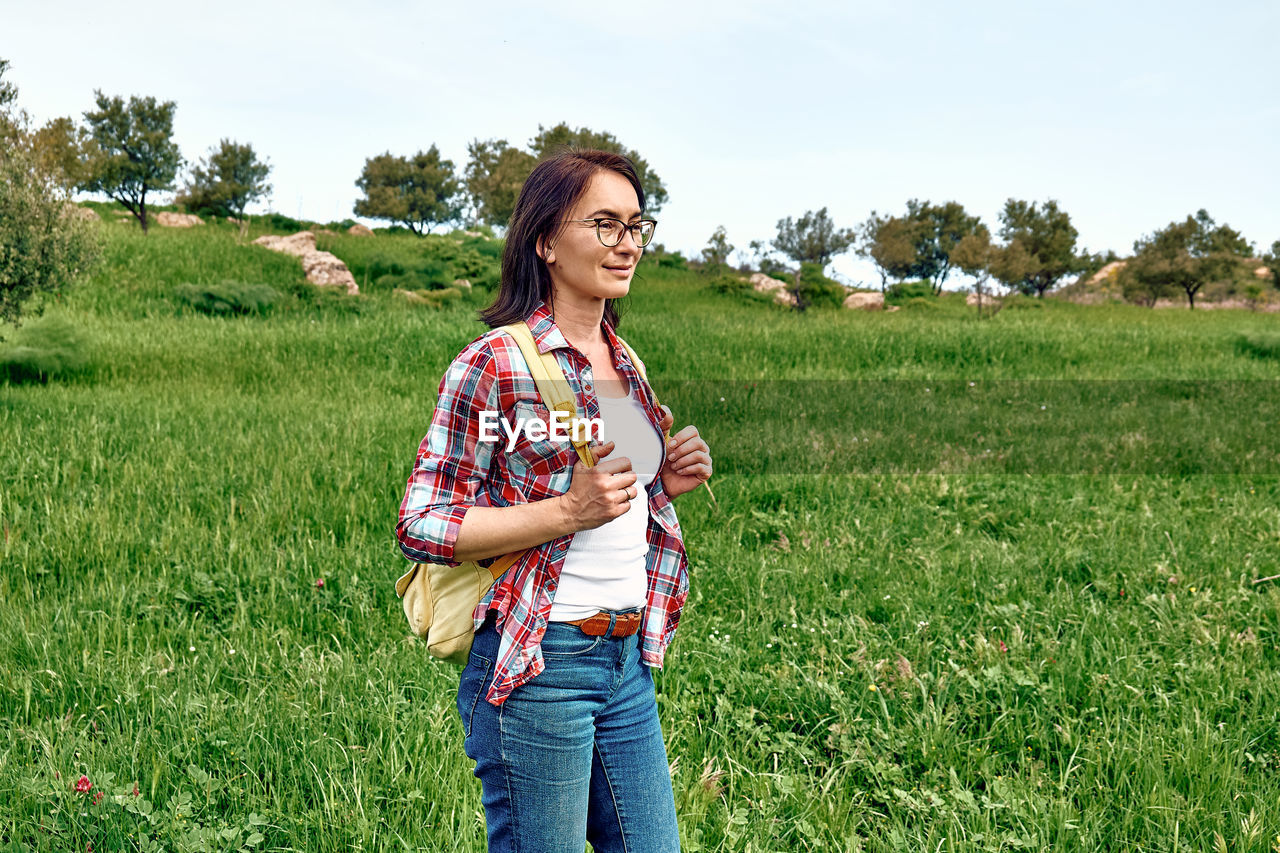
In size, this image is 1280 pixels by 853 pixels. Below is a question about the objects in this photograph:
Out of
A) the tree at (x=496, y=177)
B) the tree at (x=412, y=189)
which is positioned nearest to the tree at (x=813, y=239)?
the tree at (x=496, y=177)

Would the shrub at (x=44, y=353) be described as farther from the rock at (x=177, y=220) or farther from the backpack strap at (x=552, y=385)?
the rock at (x=177, y=220)

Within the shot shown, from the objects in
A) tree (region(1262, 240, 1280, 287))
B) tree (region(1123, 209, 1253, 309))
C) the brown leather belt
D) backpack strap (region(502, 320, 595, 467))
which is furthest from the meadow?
tree (region(1262, 240, 1280, 287))

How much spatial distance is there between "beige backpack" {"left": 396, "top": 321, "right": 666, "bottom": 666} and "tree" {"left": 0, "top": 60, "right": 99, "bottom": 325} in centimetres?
991

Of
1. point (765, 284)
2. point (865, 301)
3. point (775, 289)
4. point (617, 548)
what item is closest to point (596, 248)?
point (617, 548)

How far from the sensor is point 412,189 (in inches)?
2050

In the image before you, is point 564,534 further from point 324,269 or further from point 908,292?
point 908,292

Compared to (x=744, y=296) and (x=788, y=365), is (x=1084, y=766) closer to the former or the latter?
(x=788, y=365)

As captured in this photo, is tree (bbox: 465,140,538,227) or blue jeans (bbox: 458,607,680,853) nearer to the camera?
blue jeans (bbox: 458,607,680,853)

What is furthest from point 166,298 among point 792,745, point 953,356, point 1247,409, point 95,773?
point 1247,409

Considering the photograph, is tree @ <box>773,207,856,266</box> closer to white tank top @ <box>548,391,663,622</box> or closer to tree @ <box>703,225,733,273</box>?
tree @ <box>703,225,733,273</box>

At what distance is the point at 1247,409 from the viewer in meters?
10.6

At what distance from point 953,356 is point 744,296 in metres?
13.1

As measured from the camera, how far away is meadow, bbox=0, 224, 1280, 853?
9.64 feet

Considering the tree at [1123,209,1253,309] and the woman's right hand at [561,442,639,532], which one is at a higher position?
the tree at [1123,209,1253,309]
